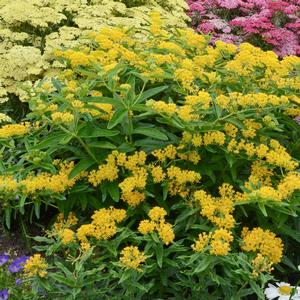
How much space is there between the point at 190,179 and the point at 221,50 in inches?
38.2

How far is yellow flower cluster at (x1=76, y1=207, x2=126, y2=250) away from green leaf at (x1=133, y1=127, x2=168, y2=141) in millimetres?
359

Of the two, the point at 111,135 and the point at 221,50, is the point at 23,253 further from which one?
the point at 221,50

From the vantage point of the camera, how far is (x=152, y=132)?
2424mm

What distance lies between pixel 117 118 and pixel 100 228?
18.2 inches

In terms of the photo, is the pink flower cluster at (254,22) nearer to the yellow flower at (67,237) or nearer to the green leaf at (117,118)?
the green leaf at (117,118)

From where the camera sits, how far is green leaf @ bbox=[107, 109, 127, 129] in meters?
2.33

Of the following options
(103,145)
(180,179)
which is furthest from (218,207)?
(103,145)

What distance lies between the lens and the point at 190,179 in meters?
2.38

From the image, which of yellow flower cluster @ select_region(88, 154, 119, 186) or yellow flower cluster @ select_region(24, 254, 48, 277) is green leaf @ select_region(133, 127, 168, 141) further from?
yellow flower cluster @ select_region(24, 254, 48, 277)

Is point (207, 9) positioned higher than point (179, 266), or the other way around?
point (179, 266)

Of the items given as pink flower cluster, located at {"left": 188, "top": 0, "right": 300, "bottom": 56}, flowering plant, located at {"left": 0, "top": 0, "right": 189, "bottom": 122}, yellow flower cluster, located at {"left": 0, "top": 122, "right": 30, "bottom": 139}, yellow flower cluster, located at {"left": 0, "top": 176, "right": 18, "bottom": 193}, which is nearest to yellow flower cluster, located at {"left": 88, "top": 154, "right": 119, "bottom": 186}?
yellow flower cluster, located at {"left": 0, "top": 176, "right": 18, "bottom": 193}

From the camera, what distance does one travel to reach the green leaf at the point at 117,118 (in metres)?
2.33

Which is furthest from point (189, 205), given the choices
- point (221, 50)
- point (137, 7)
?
point (137, 7)

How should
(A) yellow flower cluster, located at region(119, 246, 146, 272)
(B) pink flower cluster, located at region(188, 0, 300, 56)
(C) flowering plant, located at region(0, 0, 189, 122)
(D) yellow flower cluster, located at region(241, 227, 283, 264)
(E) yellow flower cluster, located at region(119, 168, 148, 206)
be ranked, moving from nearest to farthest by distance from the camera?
(A) yellow flower cluster, located at region(119, 246, 146, 272)
(D) yellow flower cluster, located at region(241, 227, 283, 264)
(E) yellow flower cluster, located at region(119, 168, 148, 206)
(C) flowering plant, located at region(0, 0, 189, 122)
(B) pink flower cluster, located at region(188, 0, 300, 56)
